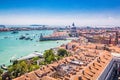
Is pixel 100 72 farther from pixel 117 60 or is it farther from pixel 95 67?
pixel 117 60

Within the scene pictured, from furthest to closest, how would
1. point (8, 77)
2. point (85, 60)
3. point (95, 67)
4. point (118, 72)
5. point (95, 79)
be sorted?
point (118, 72) → point (85, 60) → point (8, 77) → point (95, 67) → point (95, 79)

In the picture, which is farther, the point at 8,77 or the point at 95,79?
the point at 8,77

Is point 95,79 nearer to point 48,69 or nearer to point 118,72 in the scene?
point 48,69

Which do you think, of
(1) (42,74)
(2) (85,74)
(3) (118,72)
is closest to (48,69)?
(1) (42,74)

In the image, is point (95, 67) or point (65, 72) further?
point (95, 67)

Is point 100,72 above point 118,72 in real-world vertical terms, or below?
above

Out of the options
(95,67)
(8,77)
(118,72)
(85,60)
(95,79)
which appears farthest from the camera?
(118,72)

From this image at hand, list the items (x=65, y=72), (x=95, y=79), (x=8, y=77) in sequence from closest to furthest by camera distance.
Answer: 1. (x=95, y=79)
2. (x=65, y=72)
3. (x=8, y=77)

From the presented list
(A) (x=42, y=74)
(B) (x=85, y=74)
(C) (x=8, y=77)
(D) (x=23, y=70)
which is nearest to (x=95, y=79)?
(B) (x=85, y=74)

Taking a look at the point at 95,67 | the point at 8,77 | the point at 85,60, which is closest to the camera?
the point at 95,67
